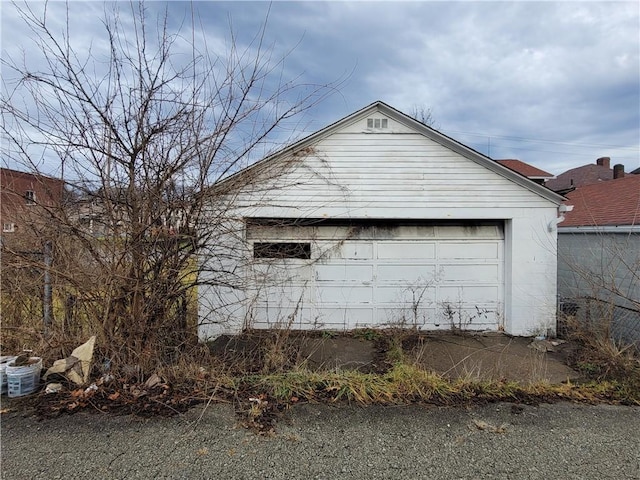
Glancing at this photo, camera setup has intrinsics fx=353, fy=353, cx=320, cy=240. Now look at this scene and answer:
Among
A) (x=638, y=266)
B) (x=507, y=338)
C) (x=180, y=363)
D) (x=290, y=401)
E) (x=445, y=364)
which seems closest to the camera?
(x=290, y=401)

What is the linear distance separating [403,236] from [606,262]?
3.95m

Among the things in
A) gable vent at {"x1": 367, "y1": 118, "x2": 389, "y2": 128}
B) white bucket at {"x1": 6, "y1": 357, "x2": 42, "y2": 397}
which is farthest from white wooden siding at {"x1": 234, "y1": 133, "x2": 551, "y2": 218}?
white bucket at {"x1": 6, "y1": 357, "x2": 42, "y2": 397}

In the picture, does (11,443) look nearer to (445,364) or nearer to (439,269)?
(445,364)

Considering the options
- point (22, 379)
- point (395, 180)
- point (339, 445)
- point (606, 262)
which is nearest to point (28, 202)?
point (22, 379)

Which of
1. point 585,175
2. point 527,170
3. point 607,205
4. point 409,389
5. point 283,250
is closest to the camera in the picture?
point 409,389

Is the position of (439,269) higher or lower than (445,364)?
higher

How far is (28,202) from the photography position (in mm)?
4297

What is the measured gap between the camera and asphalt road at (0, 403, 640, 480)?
2.73 metres

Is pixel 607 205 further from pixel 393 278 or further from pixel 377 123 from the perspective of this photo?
pixel 377 123

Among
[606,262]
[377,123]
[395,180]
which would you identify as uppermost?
[377,123]

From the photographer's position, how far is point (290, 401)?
376cm

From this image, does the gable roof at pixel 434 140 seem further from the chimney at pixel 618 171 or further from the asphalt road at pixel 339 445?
the chimney at pixel 618 171

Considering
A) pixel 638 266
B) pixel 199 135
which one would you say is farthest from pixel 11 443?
pixel 638 266

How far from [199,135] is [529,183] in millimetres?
6116
